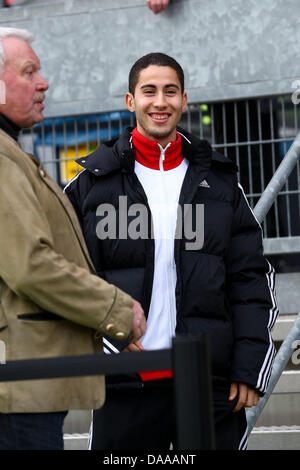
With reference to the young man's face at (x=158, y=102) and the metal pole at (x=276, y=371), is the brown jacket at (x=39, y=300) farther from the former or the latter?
the metal pole at (x=276, y=371)

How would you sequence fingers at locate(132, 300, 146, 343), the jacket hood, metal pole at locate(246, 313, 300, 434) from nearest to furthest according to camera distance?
fingers at locate(132, 300, 146, 343) → the jacket hood → metal pole at locate(246, 313, 300, 434)

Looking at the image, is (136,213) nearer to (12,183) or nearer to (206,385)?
(12,183)

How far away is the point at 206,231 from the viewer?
3.27 m

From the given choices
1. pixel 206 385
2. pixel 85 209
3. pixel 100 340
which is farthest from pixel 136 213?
pixel 206 385

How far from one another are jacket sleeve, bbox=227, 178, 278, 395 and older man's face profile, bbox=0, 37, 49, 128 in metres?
0.95

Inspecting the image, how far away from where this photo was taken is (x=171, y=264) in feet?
10.6

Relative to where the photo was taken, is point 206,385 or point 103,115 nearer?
point 206,385

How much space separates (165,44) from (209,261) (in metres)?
4.19

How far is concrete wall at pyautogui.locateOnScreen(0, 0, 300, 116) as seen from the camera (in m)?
6.94

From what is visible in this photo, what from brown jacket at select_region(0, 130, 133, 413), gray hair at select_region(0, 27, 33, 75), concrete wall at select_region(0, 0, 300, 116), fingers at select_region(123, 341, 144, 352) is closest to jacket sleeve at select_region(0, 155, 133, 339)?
brown jacket at select_region(0, 130, 133, 413)

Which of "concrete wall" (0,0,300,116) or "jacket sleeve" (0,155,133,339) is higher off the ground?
"concrete wall" (0,0,300,116)

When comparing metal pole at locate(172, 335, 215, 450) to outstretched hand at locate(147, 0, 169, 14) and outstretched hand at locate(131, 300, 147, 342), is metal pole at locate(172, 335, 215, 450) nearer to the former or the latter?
outstretched hand at locate(131, 300, 147, 342)

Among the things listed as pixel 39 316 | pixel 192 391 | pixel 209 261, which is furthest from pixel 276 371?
pixel 192 391
